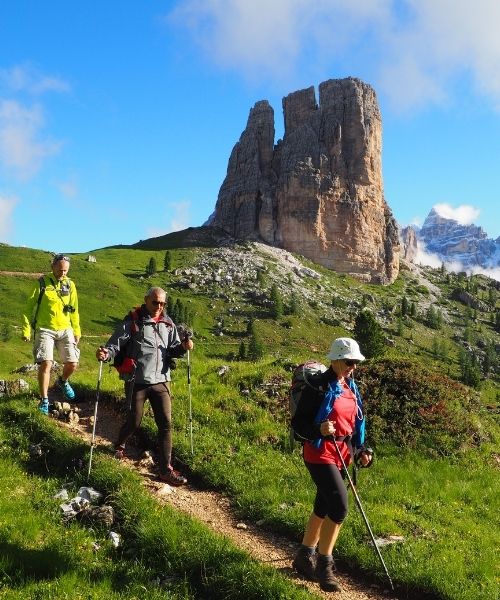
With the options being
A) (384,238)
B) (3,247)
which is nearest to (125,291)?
(3,247)

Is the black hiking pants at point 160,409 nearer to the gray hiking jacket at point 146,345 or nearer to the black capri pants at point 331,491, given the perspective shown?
the gray hiking jacket at point 146,345

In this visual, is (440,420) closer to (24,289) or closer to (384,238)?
(24,289)

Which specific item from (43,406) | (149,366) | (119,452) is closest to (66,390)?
(43,406)

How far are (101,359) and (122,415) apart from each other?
438 centimetres

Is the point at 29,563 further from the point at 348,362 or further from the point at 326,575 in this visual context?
the point at 348,362

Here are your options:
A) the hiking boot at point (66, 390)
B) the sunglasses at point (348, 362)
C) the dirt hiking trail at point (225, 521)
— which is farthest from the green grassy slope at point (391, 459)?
the sunglasses at point (348, 362)

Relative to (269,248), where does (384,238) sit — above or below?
above

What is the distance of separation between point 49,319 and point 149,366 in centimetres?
360

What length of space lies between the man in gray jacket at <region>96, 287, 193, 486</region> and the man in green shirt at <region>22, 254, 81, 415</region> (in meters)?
2.82

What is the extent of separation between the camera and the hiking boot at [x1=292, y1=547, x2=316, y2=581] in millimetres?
6969

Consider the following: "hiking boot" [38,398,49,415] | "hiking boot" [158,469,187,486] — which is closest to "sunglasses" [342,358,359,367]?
"hiking boot" [158,469,187,486]

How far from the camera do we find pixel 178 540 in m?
7.39

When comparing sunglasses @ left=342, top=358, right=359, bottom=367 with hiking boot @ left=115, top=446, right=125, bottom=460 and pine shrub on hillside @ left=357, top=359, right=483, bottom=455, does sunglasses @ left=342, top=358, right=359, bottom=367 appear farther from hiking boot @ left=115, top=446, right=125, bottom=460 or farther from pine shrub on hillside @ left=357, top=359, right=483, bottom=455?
pine shrub on hillside @ left=357, top=359, right=483, bottom=455

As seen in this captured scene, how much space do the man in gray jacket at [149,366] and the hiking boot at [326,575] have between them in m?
3.84
